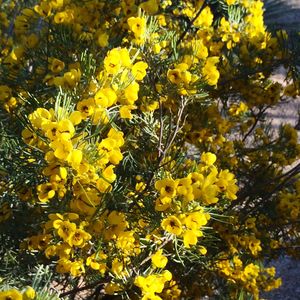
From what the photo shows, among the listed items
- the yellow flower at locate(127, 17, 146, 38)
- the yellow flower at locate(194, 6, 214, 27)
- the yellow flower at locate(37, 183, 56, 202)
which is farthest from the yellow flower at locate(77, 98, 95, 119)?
the yellow flower at locate(194, 6, 214, 27)

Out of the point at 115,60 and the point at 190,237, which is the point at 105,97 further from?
the point at 190,237

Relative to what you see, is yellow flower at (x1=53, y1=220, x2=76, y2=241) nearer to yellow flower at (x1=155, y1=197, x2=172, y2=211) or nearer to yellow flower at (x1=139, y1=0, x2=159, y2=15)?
yellow flower at (x1=155, y1=197, x2=172, y2=211)

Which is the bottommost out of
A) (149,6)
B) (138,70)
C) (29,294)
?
(29,294)

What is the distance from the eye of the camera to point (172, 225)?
1.60 m

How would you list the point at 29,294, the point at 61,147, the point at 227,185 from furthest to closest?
the point at 227,185 < the point at 61,147 < the point at 29,294

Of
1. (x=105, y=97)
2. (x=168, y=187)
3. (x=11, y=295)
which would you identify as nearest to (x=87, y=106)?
(x=105, y=97)

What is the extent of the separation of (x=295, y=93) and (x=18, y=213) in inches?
59.0

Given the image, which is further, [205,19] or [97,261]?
[205,19]

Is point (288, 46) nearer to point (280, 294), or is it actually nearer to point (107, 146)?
point (107, 146)

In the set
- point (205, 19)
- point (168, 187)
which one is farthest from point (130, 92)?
point (205, 19)

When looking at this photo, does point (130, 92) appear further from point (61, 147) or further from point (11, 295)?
point (11, 295)

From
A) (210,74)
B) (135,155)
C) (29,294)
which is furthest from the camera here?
(135,155)

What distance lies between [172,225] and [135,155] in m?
0.72

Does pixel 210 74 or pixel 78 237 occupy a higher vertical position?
pixel 210 74
